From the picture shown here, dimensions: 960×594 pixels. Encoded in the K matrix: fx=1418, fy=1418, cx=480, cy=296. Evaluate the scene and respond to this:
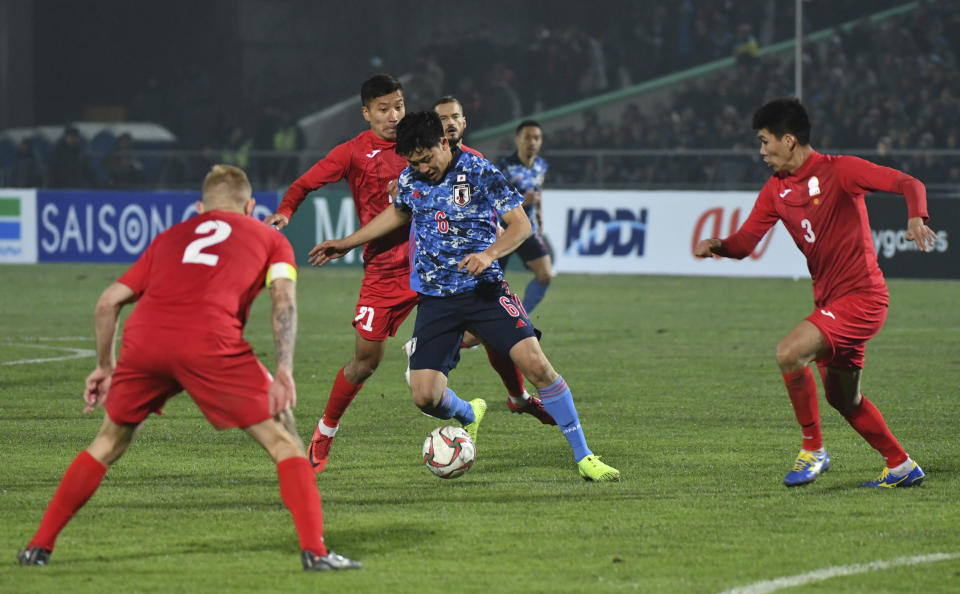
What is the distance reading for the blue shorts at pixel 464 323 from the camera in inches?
288

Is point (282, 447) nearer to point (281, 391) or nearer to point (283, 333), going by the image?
point (281, 391)

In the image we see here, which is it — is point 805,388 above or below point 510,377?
above

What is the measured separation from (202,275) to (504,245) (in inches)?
79.8

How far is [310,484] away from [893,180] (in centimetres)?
334

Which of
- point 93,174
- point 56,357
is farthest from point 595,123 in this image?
point 56,357

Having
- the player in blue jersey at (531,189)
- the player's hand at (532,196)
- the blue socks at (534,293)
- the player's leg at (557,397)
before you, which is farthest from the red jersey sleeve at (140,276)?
the blue socks at (534,293)

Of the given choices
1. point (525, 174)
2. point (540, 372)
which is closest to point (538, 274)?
point (525, 174)

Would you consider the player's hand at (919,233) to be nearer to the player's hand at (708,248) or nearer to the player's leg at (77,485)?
the player's hand at (708,248)

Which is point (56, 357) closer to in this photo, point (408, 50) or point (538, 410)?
point (538, 410)

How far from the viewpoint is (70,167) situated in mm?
26766

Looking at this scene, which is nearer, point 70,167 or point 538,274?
point 538,274

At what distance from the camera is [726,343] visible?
14.2m

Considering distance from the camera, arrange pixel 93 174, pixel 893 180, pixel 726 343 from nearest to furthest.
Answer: pixel 893 180 → pixel 726 343 → pixel 93 174

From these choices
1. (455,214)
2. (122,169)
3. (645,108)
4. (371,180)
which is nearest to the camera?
(455,214)
